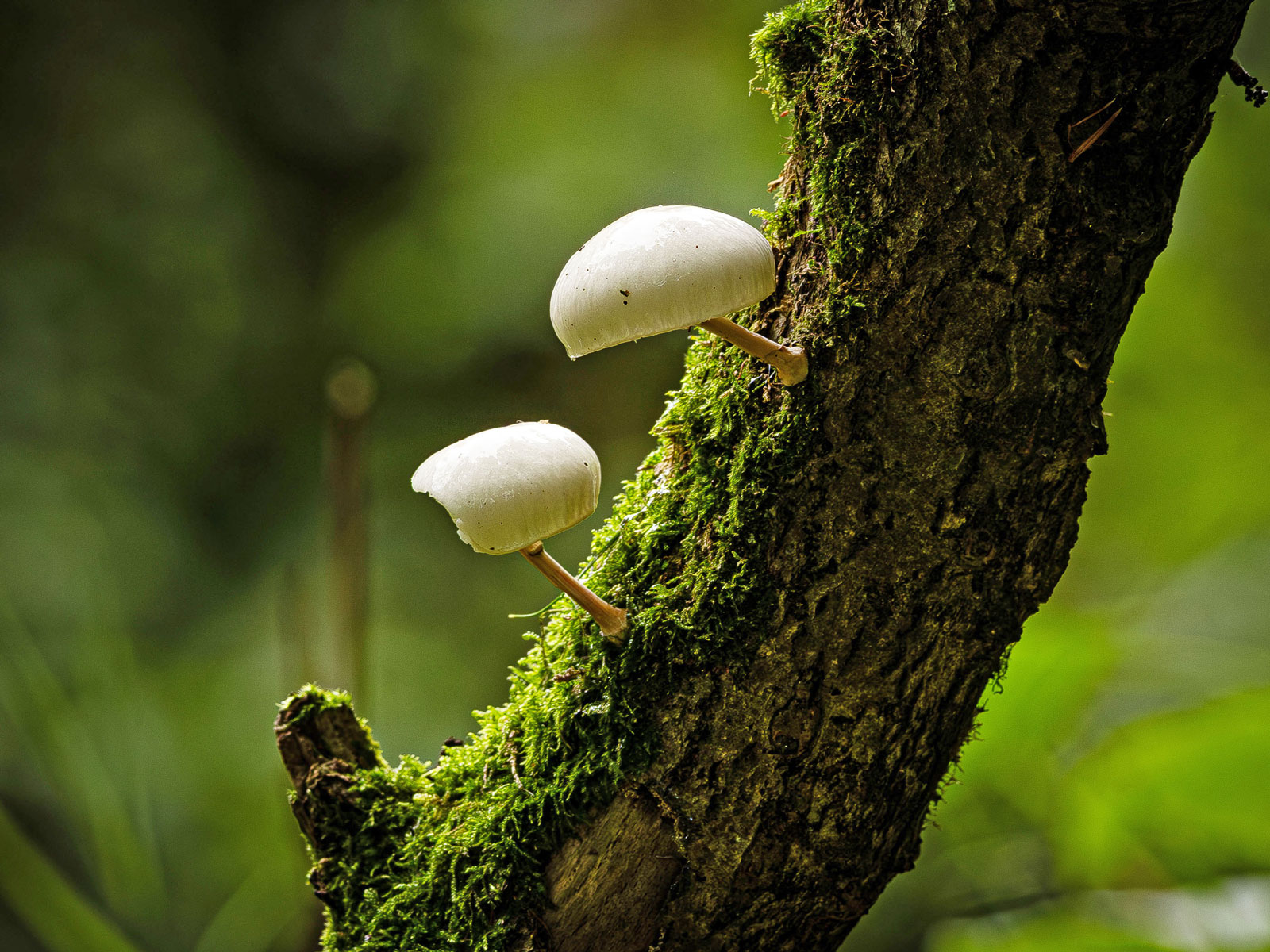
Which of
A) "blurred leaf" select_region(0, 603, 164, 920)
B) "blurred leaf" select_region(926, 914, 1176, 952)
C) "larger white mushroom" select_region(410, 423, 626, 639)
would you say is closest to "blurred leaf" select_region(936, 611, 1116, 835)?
"blurred leaf" select_region(926, 914, 1176, 952)

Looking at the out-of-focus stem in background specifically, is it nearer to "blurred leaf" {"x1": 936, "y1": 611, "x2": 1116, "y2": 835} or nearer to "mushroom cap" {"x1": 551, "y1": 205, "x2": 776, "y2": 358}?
"mushroom cap" {"x1": 551, "y1": 205, "x2": 776, "y2": 358}

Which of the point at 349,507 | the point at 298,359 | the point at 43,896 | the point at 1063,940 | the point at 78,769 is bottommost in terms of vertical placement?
the point at 1063,940

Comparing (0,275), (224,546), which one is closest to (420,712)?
(224,546)

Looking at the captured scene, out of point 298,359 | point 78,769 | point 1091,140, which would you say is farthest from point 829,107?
point 298,359

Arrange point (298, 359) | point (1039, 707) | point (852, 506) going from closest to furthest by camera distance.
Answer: point (852, 506) → point (1039, 707) → point (298, 359)

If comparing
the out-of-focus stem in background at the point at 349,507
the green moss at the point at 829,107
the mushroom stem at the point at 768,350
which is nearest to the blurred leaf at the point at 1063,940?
the mushroom stem at the point at 768,350

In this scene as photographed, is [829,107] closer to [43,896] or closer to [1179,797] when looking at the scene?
[1179,797]

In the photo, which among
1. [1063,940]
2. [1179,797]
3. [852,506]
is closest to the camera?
[852,506]
